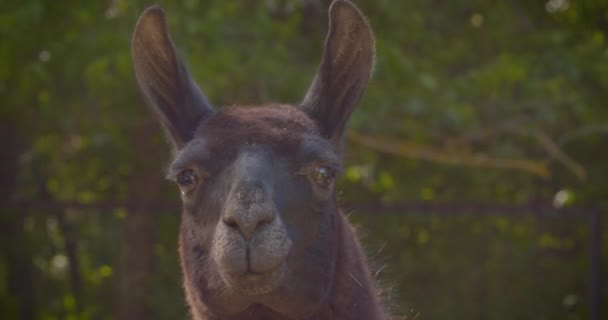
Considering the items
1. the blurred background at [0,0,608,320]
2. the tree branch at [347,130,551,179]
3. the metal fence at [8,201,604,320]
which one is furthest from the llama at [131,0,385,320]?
the tree branch at [347,130,551,179]

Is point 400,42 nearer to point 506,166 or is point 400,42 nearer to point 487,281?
point 506,166

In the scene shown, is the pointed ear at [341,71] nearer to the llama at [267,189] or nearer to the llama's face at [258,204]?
the llama at [267,189]

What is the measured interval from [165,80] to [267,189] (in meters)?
0.97

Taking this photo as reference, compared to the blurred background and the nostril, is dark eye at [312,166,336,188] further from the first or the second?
the blurred background

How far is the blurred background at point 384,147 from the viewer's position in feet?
26.0

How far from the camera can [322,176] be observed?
11.8ft

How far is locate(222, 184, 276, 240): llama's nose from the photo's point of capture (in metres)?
3.16

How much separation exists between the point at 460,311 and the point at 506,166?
6.85ft

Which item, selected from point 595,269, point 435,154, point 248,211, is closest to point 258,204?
point 248,211

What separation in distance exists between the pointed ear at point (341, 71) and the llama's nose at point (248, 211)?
0.77 metres

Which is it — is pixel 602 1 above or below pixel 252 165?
below

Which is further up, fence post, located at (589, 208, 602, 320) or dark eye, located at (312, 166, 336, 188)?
dark eye, located at (312, 166, 336, 188)

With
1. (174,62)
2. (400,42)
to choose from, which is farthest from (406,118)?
(174,62)

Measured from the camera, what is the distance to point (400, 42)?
8.83 metres
